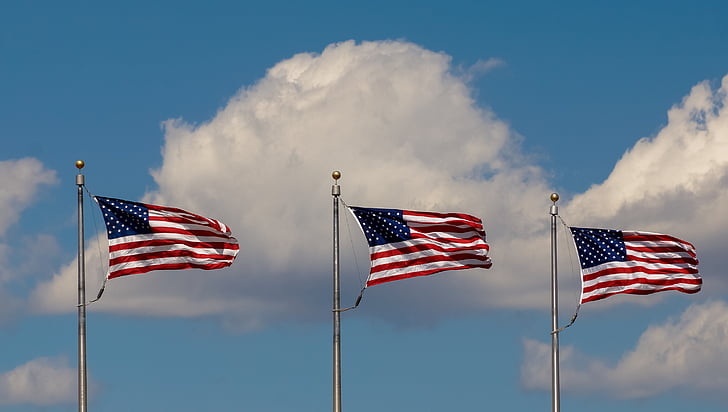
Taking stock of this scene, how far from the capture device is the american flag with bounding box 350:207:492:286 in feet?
241

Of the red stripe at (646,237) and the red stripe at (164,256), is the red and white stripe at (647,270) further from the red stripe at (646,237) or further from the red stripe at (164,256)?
the red stripe at (164,256)

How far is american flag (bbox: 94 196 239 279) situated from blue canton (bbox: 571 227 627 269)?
16.5 metres

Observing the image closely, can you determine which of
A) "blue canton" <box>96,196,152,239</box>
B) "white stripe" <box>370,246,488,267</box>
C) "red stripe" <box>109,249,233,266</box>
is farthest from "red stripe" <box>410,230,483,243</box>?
"blue canton" <box>96,196,152,239</box>

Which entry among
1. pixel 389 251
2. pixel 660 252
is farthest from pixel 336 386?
pixel 660 252

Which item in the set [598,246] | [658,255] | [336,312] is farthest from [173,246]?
[658,255]

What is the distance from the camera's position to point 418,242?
242 ft

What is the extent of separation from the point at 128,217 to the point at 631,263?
2334 centimetres

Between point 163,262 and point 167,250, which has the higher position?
point 167,250

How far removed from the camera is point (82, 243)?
70.7 m

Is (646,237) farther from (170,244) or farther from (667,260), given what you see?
(170,244)

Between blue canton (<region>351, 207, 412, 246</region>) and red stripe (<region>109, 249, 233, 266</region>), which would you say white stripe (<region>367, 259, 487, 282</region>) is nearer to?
blue canton (<region>351, 207, 412, 246</region>)

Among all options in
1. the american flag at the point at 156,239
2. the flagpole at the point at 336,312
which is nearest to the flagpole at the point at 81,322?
the american flag at the point at 156,239

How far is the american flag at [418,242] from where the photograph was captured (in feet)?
241

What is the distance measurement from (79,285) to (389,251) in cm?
1333
